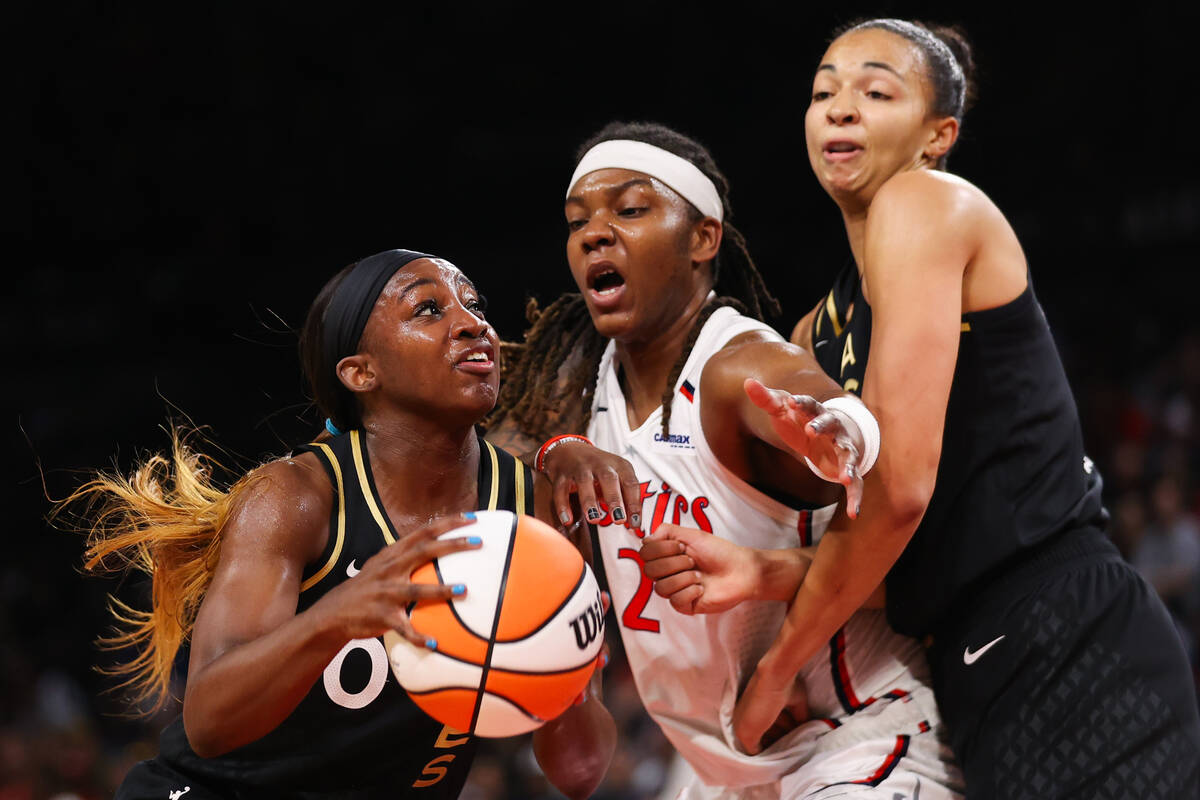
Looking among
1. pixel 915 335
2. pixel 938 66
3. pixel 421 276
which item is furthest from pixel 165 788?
pixel 938 66

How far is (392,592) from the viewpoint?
1995mm

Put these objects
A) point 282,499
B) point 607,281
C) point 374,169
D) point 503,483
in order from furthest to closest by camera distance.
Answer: point 374,169 < point 607,281 < point 503,483 < point 282,499

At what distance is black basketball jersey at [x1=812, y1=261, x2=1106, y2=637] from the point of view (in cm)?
262

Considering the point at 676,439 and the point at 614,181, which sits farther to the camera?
the point at 614,181

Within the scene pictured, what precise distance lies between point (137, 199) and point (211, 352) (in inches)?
61.5

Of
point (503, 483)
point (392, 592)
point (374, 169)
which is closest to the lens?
point (392, 592)

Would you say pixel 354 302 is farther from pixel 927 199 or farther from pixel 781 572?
pixel 927 199

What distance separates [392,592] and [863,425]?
0.94 m

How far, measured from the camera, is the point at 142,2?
34.6 ft

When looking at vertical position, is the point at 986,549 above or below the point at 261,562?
below

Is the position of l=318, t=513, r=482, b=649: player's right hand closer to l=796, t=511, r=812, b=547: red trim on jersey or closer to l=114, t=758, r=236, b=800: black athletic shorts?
l=114, t=758, r=236, b=800: black athletic shorts

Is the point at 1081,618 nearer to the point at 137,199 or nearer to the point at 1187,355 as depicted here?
the point at 1187,355

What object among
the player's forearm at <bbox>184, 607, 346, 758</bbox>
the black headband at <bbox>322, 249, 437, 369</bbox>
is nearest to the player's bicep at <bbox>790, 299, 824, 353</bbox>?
the black headband at <bbox>322, 249, 437, 369</bbox>

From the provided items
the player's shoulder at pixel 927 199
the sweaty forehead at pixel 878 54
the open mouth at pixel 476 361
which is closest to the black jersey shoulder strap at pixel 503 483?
the open mouth at pixel 476 361
